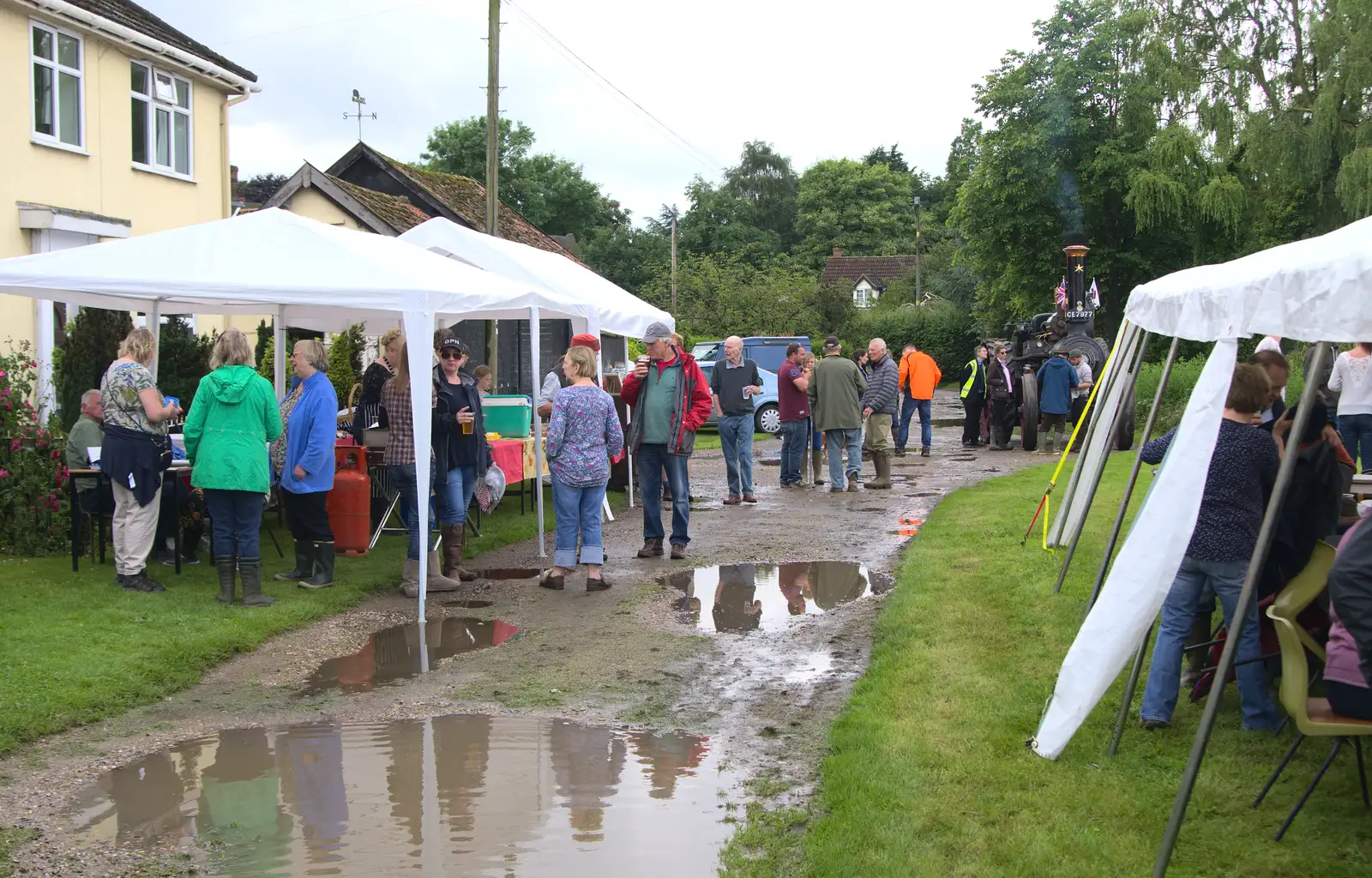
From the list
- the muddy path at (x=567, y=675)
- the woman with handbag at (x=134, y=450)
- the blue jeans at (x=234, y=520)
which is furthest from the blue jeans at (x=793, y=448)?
the woman with handbag at (x=134, y=450)

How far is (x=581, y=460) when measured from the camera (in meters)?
8.88

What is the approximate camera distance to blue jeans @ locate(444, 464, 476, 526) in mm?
9219

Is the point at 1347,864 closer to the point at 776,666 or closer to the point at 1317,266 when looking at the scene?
the point at 1317,266

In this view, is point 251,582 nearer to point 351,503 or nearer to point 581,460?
point 351,503

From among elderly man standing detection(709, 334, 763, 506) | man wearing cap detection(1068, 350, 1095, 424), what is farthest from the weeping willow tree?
elderly man standing detection(709, 334, 763, 506)

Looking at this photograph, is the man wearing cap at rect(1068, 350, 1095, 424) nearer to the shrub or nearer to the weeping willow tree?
the weeping willow tree

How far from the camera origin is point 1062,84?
3709 centimetres

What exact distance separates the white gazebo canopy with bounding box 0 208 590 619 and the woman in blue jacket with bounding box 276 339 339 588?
571mm

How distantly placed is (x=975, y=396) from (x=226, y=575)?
15.5 m

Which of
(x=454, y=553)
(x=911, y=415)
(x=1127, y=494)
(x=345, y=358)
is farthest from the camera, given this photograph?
(x=345, y=358)

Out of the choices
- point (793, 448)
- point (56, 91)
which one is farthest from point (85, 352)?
point (793, 448)

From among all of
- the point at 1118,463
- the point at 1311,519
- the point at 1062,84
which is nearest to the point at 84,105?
the point at 1118,463

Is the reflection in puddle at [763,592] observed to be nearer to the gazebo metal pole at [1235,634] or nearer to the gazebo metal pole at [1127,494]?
the gazebo metal pole at [1127,494]

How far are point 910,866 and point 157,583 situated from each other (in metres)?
6.30
